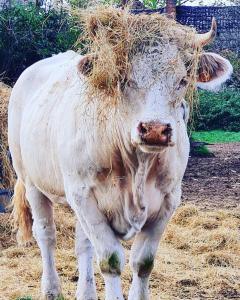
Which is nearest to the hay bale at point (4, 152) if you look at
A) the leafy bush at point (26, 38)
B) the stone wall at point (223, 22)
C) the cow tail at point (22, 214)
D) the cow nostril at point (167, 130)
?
the cow tail at point (22, 214)

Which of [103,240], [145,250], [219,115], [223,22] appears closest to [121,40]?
[103,240]

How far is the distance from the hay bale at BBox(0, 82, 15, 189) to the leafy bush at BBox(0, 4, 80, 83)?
11.5ft

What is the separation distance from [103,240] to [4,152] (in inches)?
115

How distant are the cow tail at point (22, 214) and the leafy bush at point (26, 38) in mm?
4724

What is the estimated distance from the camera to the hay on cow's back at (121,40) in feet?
12.7

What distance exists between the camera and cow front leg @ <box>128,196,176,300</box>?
4.48m

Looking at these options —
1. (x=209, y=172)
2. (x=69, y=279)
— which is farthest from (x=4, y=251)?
(x=209, y=172)

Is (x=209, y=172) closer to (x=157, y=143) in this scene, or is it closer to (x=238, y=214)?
(x=238, y=214)

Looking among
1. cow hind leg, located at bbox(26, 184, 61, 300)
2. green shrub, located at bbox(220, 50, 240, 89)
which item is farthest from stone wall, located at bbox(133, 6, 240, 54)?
cow hind leg, located at bbox(26, 184, 61, 300)

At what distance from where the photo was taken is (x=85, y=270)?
207 inches

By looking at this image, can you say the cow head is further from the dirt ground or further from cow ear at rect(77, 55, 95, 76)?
the dirt ground

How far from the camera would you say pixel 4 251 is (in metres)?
6.51

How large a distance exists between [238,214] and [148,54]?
430cm

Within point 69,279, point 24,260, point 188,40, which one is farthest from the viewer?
point 24,260
